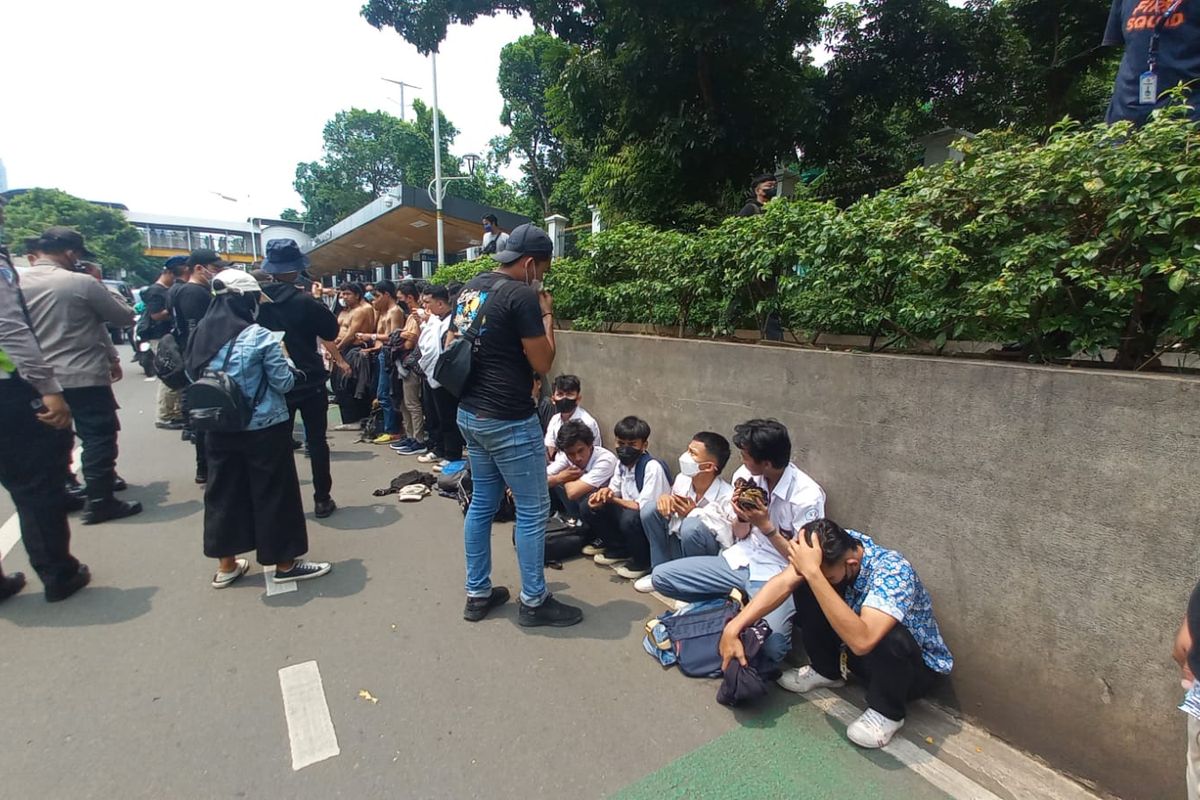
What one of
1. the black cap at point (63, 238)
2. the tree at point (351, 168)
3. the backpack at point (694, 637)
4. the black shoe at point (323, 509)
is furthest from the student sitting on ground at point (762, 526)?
the tree at point (351, 168)

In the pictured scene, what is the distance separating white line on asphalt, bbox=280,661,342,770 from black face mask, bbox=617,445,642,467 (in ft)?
6.37

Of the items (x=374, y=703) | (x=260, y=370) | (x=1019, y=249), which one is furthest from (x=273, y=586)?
(x=1019, y=249)

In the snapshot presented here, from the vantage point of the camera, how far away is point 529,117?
2603 cm

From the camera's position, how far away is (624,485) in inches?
144

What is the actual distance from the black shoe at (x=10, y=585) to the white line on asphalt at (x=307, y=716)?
187 centimetres

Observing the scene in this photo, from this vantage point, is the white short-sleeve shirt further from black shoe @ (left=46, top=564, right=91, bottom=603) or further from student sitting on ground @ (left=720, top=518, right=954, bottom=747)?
→ black shoe @ (left=46, top=564, right=91, bottom=603)

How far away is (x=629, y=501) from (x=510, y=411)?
1.23 m

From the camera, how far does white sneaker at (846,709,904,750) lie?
213cm

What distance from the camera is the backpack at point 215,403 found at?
2.98 meters

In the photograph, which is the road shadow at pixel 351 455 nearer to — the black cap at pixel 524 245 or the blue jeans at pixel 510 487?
the blue jeans at pixel 510 487

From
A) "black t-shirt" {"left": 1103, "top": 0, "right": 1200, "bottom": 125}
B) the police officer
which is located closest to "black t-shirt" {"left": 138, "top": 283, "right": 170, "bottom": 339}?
the police officer

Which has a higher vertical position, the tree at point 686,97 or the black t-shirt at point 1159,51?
the tree at point 686,97

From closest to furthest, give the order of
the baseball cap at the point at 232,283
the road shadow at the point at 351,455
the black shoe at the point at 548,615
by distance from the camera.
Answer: the black shoe at the point at 548,615
the baseball cap at the point at 232,283
the road shadow at the point at 351,455

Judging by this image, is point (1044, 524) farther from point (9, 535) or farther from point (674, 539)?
point (9, 535)
